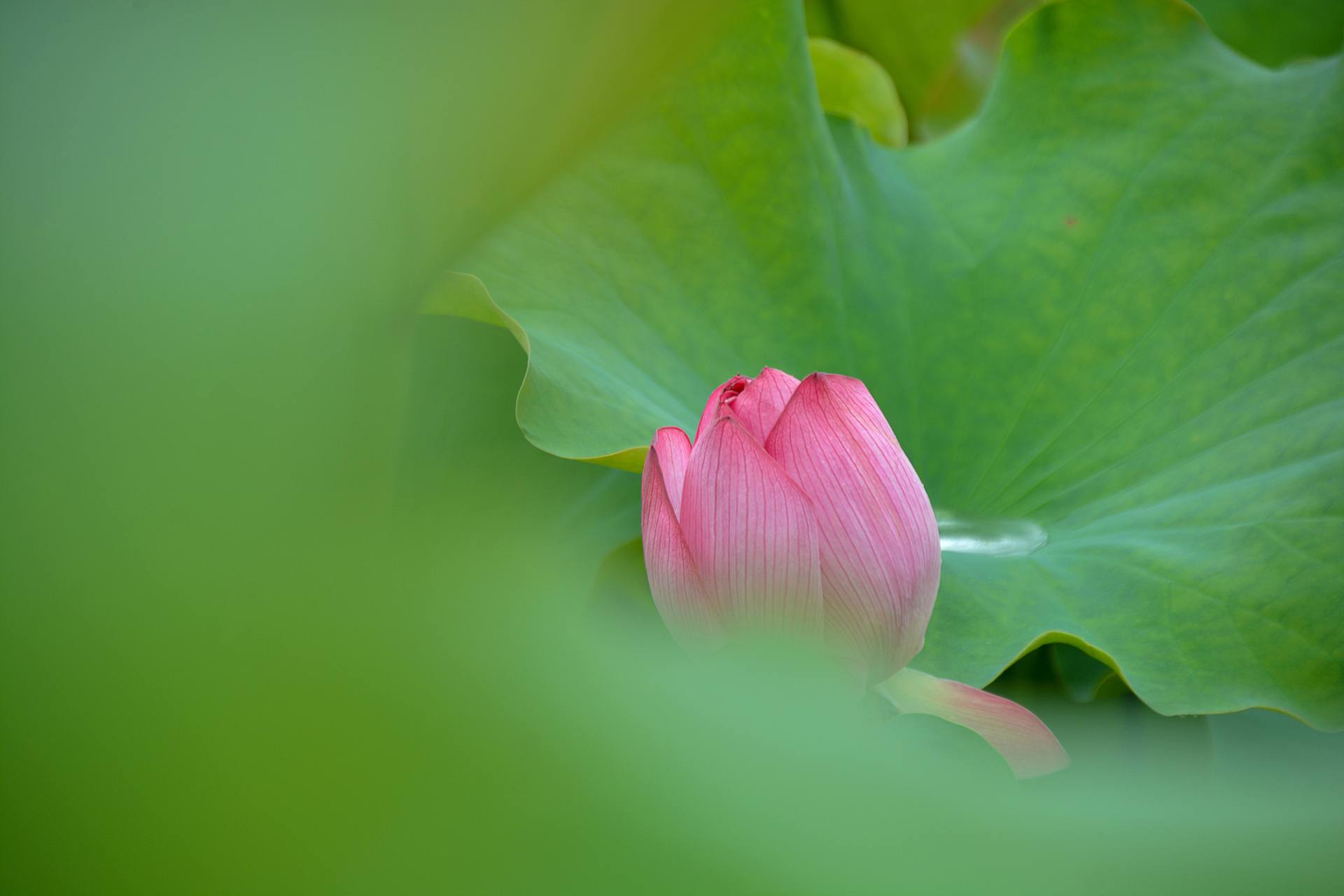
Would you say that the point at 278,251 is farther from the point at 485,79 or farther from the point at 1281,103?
the point at 1281,103

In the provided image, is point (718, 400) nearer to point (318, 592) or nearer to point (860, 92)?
point (318, 592)

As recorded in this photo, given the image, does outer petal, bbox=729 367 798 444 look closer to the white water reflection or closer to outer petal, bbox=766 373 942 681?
outer petal, bbox=766 373 942 681

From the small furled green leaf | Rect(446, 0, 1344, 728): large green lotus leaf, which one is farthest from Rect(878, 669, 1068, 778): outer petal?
the small furled green leaf

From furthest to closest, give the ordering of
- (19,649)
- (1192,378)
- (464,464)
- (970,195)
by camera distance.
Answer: (970,195)
(1192,378)
(464,464)
(19,649)

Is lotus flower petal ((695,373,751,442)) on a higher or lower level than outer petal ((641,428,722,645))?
higher

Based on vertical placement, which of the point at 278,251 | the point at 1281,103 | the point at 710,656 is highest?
the point at 1281,103

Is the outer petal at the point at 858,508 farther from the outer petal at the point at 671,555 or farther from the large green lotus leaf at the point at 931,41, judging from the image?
the large green lotus leaf at the point at 931,41

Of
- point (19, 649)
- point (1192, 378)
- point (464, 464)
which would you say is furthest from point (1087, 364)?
point (19, 649)
